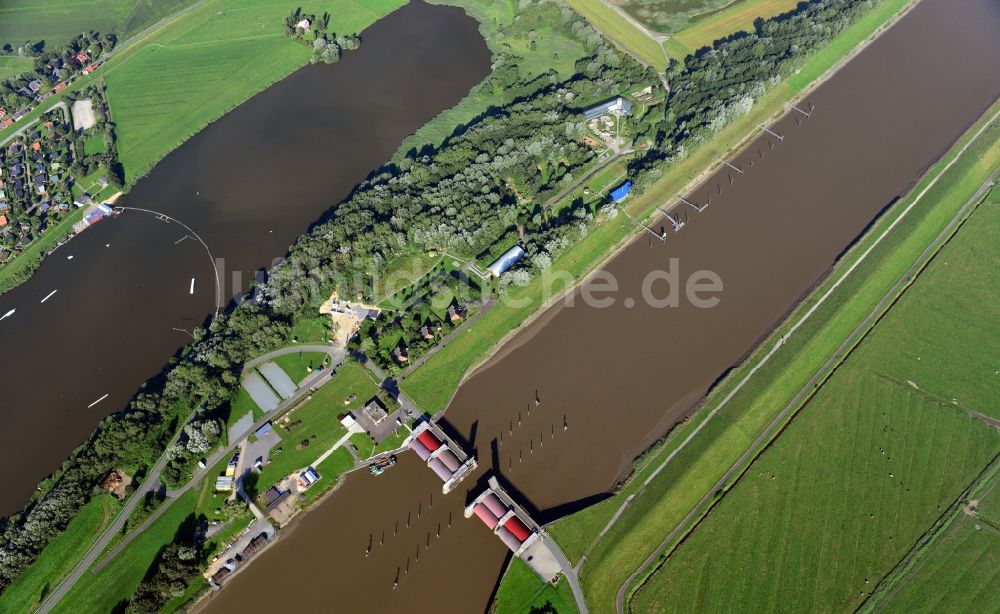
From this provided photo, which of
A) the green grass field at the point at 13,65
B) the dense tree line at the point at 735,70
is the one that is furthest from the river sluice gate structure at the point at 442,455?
the green grass field at the point at 13,65

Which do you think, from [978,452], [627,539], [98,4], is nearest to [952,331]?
[978,452]

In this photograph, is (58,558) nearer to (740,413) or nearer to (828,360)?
(740,413)

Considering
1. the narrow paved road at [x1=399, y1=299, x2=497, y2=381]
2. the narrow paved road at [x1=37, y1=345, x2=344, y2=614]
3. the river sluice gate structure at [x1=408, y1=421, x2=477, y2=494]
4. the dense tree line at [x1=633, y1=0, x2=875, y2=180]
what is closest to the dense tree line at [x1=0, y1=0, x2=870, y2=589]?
the dense tree line at [x1=633, y1=0, x2=875, y2=180]

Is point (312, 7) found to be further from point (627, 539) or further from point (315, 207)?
point (627, 539)

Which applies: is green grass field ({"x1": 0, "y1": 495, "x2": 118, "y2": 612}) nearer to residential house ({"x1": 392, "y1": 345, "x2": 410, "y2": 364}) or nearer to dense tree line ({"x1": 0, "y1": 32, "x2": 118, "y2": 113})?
residential house ({"x1": 392, "y1": 345, "x2": 410, "y2": 364})

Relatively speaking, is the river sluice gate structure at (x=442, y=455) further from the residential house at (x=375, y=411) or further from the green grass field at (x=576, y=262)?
the residential house at (x=375, y=411)
